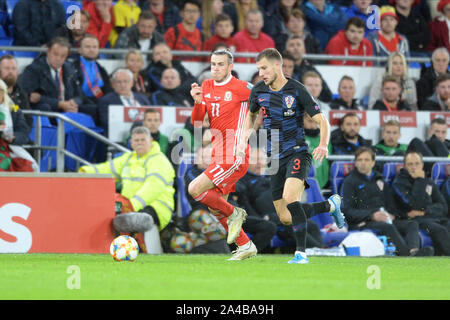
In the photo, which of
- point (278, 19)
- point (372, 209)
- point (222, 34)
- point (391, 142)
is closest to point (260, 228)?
point (372, 209)

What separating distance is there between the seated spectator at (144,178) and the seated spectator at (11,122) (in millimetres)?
1006

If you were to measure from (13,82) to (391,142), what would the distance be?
6.37 m

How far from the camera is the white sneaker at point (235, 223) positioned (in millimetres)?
10086

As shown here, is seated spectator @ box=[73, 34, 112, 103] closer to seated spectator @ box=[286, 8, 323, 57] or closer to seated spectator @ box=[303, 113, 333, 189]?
seated spectator @ box=[303, 113, 333, 189]

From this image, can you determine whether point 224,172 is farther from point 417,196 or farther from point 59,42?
point 59,42

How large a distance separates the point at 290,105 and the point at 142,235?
12.4ft

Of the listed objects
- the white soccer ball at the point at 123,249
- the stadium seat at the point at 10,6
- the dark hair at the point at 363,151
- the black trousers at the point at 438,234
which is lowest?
the black trousers at the point at 438,234

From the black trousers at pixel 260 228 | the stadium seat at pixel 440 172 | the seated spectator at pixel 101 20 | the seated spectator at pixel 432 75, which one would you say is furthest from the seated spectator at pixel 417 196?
the seated spectator at pixel 101 20

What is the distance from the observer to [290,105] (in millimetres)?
9852

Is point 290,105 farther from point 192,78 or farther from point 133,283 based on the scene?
point 192,78

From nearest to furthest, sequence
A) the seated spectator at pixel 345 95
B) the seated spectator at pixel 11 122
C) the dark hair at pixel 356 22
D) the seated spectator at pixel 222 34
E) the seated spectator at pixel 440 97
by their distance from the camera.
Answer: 1. the seated spectator at pixel 11 122
2. the seated spectator at pixel 345 95
3. the seated spectator at pixel 222 34
4. the seated spectator at pixel 440 97
5. the dark hair at pixel 356 22

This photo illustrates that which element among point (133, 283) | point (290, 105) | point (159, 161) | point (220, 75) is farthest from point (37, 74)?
point (133, 283)

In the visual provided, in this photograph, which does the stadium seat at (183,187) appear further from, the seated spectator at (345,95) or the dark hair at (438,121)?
the dark hair at (438,121)

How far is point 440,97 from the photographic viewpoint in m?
16.2
